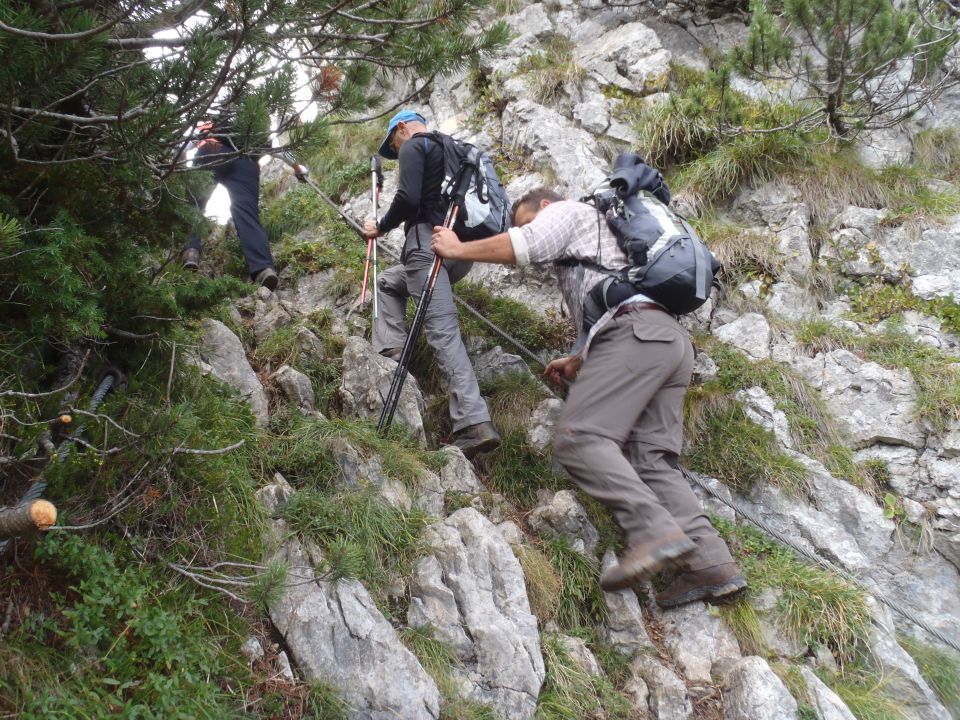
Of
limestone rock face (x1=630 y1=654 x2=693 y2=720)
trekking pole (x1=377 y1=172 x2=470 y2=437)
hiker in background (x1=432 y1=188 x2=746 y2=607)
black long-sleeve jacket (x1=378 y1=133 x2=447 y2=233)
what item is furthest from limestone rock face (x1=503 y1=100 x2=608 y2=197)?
limestone rock face (x1=630 y1=654 x2=693 y2=720)

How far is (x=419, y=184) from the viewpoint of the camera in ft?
19.3

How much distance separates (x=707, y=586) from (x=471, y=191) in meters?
3.52

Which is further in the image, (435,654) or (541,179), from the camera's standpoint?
(541,179)

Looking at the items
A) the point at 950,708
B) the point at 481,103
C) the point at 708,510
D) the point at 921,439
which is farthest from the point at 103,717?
the point at 481,103

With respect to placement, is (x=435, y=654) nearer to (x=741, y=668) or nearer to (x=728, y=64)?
(x=741, y=668)

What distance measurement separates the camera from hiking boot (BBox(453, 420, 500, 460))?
5520 mm

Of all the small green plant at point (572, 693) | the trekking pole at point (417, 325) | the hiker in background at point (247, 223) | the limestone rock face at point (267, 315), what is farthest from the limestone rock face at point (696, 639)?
the hiker in background at point (247, 223)

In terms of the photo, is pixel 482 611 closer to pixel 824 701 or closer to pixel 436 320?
pixel 824 701

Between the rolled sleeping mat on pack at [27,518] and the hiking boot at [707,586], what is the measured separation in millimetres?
3643

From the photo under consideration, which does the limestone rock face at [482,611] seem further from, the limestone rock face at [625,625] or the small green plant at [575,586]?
the limestone rock face at [625,625]

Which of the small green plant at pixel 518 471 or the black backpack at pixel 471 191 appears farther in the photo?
the black backpack at pixel 471 191

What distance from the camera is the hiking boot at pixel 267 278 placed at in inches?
309

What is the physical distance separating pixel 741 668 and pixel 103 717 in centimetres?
345

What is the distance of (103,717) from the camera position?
9.14ft
